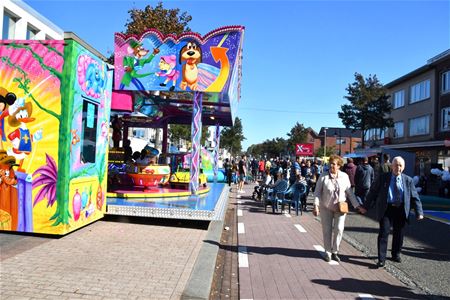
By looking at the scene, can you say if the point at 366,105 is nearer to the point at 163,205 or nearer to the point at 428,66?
the point at 428,66

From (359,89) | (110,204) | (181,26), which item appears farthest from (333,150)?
(110,204)

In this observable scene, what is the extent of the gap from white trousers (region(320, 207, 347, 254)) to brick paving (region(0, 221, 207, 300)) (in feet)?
7.20

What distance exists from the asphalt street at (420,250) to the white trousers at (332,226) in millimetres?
763

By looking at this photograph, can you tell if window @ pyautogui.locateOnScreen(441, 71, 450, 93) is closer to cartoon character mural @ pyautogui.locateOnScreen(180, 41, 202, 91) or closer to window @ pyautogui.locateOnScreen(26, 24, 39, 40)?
cartoon character mural @ pyautogui.locateOnScreen(180, 41, 202, 91)

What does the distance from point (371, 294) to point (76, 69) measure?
18.7 feet

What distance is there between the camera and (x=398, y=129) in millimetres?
39750

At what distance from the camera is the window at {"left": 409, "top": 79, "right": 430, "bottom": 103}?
111ft

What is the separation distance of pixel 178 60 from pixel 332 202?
17.6 feet

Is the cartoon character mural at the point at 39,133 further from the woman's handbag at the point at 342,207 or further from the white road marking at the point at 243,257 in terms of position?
the woman's handbag at the point at 342,207

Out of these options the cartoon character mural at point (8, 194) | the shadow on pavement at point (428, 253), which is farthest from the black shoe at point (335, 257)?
the cartoon character mural at point (8, 194)

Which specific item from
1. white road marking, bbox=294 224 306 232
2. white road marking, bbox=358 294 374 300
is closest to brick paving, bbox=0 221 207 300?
white road marking, bbox=358 294 374 300

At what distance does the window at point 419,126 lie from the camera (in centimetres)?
3359

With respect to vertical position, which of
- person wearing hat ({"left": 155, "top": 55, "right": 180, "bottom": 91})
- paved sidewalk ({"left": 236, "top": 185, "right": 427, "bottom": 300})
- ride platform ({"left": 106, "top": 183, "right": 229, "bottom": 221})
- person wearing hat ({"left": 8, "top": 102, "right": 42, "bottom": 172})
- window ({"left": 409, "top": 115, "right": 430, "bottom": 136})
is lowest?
paved sidewalk ({"left": 236, "top": 185, "right": 427, "bottom": 300})

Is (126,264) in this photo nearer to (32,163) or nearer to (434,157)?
(32,163)
